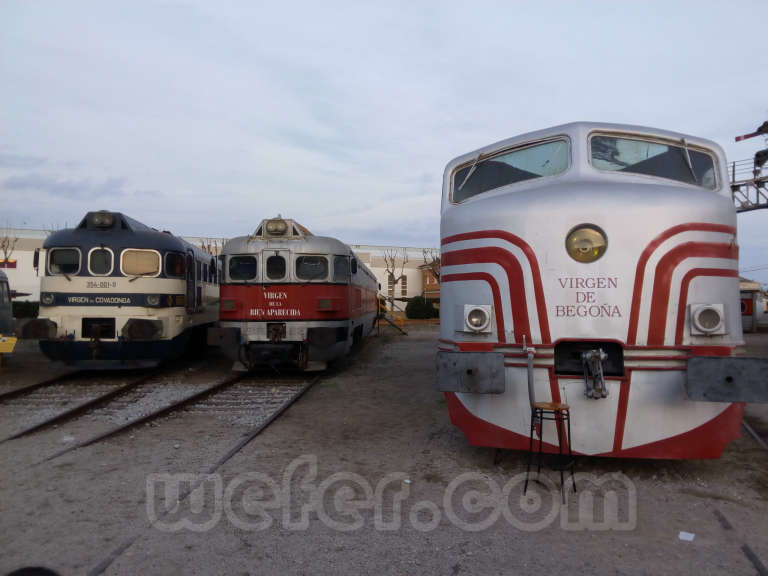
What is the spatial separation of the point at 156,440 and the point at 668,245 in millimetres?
5334

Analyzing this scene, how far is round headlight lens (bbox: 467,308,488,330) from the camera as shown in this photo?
459 centimetres

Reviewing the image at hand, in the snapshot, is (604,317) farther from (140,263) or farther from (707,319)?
(140,263)

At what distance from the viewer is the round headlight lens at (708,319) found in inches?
→ 164

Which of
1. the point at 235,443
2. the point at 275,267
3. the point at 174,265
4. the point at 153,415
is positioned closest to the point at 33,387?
the point at 174,265

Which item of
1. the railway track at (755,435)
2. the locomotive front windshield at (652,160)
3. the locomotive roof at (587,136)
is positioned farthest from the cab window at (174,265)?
the railway track at (755,435)

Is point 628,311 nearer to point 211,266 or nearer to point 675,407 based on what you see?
point 675,407

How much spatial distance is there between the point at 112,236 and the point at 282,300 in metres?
3.26

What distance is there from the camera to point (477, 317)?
182 inches

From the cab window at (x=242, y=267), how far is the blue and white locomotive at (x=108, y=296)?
43.8 inches

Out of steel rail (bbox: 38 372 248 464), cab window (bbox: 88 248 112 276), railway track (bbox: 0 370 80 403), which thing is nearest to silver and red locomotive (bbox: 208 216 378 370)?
steel rail (bbox: 38 372 248 464)

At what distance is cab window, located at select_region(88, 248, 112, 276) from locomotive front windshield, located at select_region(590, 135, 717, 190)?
8.40 m

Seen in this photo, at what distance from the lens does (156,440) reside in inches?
242

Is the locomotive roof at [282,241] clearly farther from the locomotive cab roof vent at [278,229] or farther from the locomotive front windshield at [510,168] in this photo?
the locomotive front windshield at [510,168]

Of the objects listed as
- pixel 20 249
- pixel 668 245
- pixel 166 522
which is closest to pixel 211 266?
pixel 166 522
